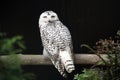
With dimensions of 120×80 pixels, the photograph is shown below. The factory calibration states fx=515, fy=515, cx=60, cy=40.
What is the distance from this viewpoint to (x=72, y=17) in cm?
579

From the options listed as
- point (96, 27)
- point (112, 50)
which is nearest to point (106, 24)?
point (96, 27)

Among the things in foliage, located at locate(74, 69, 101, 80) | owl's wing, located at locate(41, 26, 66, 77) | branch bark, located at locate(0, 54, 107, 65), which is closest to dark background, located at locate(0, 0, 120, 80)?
owl's wing, located at locate(41, 26, 66, 77)

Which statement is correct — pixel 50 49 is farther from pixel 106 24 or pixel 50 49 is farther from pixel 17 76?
pixel 17 76

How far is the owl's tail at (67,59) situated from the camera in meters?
4.61

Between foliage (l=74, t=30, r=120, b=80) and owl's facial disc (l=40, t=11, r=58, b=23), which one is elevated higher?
owl's facial disc (l=40, t=11, r=58, b=23)

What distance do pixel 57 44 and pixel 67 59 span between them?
0.70ft

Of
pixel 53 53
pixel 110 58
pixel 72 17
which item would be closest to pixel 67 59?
pixel 53 53

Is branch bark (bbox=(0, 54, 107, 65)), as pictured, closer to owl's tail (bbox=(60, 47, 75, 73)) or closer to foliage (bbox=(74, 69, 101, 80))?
owl's tail (bbox=(60, 47, 75, 73))

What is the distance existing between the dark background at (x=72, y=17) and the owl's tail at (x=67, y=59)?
106 centimetres

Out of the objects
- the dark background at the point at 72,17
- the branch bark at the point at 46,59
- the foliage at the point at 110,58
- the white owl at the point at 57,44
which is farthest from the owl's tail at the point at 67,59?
the dark background at the point at 72,17

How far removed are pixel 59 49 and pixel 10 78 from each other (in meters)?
2.29

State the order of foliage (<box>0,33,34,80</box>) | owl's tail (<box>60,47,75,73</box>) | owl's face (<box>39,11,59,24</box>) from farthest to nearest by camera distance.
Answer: owl's face (<box>39,11,59,24</box>) < owl's tail (<box>60,47,75,73</box>) < foliage (<box>0,33,34,80</box>)

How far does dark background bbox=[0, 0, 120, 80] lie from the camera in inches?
226

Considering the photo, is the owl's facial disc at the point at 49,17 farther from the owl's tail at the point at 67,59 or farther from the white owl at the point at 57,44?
the owl's tail at the point at 67,59
